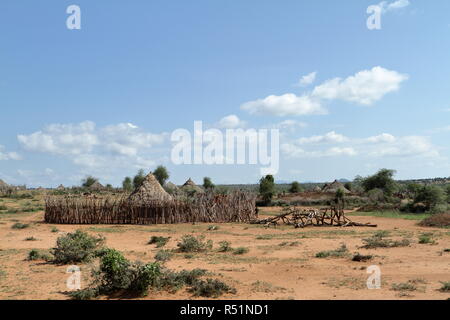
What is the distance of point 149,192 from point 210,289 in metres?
16.5

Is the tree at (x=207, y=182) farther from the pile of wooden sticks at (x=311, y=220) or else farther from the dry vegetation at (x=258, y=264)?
the dry vegetation at (x=258, y=264)

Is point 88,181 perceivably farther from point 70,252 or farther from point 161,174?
point 70,252

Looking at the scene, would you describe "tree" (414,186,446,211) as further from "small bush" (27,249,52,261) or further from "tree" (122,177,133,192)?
"tree" (122,177,133,192)

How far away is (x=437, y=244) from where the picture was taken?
12562 mm

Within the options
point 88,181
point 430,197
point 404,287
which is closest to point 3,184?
point 88,181

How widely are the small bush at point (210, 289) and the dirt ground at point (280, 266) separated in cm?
16

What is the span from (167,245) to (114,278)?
6067 millimetres

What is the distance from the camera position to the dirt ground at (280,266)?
7.09m

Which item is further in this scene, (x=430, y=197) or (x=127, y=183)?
(x=127, y=183)

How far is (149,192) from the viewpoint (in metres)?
22.9

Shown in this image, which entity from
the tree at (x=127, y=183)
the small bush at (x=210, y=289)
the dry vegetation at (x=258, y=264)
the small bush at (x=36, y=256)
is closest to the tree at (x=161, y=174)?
the tree at (x=127, y=183)
